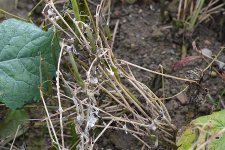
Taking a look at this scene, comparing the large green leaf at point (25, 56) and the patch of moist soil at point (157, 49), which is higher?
the large green leaf at point (25, 56)

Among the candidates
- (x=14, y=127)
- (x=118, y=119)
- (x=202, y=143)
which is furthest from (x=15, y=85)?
(x=202, y=143)

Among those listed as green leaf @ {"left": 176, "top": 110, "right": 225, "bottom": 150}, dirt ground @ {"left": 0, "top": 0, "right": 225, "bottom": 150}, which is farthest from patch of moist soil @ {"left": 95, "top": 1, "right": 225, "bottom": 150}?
green leaf @ {"left": 176, "top": 110, "right": 225, "bottom": 150}

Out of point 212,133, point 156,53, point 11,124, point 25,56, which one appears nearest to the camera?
point 212,133

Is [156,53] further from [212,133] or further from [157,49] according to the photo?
[212,133]

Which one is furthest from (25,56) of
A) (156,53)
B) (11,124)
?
(156,53)

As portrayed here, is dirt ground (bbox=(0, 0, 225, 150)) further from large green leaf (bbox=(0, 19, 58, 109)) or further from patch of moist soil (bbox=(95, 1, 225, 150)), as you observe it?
large green leaf (bbox=(0, 19, 58, 109))

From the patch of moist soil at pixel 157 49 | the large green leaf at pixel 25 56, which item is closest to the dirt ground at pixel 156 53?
the patch of moist soil at pixel 157 49

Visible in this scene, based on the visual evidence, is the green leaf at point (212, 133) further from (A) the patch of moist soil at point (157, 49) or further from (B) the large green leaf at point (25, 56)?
(B) the large green leaf at point (25, 56)
